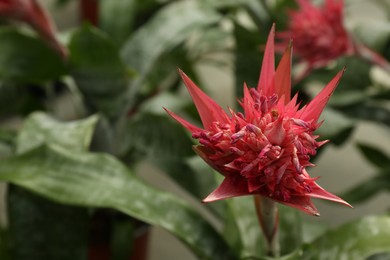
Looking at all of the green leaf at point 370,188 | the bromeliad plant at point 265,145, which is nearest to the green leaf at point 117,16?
the green leaf at point 370,188

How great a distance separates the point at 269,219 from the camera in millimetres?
473

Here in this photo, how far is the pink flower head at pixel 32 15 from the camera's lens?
2.34 ft

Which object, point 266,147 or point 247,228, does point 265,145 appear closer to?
point 266,147

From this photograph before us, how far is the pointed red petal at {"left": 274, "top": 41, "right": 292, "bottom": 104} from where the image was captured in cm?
40

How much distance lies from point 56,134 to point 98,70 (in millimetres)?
100


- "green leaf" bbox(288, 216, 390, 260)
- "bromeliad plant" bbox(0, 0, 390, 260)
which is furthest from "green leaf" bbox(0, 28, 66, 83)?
"green leaf" bbox(288, 216, 390, 260)

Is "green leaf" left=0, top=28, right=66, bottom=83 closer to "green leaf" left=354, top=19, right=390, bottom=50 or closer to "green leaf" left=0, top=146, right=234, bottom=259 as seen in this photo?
"green leaf" left=0, top=146, right=234, bottom=259

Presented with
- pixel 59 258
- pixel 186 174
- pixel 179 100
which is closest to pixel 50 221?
pixel 59 258

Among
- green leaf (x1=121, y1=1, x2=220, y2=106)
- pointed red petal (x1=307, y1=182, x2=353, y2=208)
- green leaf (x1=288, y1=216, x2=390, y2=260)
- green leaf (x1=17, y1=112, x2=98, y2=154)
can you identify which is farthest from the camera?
green leaf (x1=121, y1=1, x2=220, y2=106)

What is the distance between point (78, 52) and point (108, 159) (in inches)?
6.4

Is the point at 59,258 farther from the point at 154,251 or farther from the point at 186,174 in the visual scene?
the point at 154,251

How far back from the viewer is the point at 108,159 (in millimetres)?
621

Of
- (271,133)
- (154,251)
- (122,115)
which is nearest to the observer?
(271,133)

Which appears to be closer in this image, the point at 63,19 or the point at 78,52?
the point at 78,52
